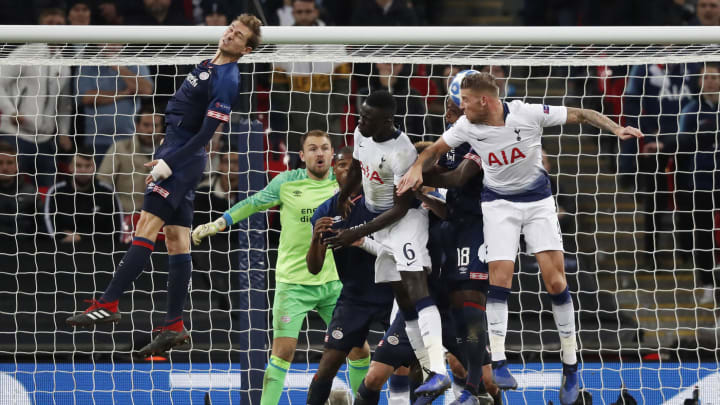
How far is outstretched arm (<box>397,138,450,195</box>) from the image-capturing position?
6602mm

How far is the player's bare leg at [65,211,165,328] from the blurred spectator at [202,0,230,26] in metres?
3.89

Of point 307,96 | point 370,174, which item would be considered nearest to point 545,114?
point 370,174

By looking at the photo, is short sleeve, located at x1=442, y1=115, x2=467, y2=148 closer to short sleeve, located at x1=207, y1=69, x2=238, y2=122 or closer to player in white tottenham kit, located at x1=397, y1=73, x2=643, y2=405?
player in white tottenham kit, located at x1=397, y1=73, x2=643, y2=405

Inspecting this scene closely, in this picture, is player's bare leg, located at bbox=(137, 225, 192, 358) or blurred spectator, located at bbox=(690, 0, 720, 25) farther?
blurred spectator, located at bbox=(690, 0, 720, 25)

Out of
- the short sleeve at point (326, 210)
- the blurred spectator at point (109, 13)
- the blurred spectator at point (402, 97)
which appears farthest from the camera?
the blurred spectator at point (109, 13)

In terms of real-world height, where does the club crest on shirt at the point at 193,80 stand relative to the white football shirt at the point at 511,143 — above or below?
above

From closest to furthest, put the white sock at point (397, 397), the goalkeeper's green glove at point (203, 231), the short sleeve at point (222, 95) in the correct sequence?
the short sleeve at point (222, 95) < the white sock at point (397, 397) < the goalkeeper's green glove at point (203, 231)

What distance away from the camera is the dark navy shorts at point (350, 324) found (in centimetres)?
744

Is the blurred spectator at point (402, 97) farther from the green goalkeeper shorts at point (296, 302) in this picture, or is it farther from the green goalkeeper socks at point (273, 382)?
the green goalkeeper socks at point (273, 382)

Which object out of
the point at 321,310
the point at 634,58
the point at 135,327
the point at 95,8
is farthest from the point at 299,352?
the point at 95,8

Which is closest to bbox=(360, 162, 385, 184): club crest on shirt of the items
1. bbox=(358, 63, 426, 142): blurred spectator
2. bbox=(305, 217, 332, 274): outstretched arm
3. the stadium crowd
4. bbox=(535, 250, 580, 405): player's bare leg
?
bbox=(305, 217, 332, 274): outstretched arm

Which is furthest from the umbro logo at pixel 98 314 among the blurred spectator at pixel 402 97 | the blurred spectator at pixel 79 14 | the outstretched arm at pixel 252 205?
the blurred spectator at pixel 79 14

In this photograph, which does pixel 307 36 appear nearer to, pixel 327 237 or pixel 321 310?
pixel 327 237

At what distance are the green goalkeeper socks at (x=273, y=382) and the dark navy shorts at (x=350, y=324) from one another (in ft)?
2.75
